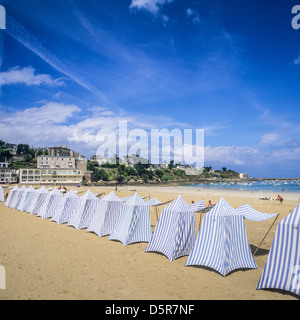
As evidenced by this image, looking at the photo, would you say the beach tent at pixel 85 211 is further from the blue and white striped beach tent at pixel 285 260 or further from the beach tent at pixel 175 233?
the blue and white striped beach tent at pixel 285 260

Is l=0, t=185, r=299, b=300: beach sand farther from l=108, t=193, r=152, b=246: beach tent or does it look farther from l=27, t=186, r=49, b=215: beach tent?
l=27, t=186, r=49, b=215: beach tent

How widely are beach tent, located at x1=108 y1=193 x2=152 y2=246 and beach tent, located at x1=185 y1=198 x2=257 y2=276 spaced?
10.2 ft

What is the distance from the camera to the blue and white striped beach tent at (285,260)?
17.5 ft

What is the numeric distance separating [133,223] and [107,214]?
162 cm

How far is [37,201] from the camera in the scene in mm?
18047

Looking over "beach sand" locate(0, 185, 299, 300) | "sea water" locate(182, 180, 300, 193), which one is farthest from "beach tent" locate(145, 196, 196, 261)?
"sea water" locate(182, 180, 300, 193)

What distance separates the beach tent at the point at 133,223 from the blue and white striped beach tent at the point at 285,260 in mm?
5206

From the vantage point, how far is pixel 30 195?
776 inches

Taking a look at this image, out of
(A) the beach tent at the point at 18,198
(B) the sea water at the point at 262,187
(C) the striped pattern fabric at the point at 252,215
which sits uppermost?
(C) the striped pattern fabric at the point at 252,215

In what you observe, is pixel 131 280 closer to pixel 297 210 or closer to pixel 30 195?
pixel 297 210

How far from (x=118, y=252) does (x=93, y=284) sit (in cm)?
272

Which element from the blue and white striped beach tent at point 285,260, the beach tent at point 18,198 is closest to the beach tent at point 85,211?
the blue and white striped beach tent at point 285,260
